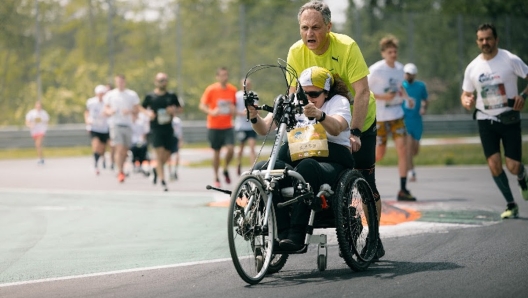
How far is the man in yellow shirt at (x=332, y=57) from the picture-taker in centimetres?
832

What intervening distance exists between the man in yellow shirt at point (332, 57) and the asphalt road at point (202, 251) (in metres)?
0.82

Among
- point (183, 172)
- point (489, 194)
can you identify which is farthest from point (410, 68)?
point (183, 172)

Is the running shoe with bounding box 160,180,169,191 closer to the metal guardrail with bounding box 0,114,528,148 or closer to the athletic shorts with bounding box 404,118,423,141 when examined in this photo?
the athletic shorts with bounding box 404,118,423,141

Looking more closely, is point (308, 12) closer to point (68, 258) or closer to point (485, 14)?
point (68, 258)

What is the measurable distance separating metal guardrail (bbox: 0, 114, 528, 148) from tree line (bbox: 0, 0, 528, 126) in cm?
42

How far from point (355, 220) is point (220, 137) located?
11.6 meters

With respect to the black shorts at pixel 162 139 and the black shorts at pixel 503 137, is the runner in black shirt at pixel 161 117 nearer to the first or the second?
the black shorts at pixel 162 139

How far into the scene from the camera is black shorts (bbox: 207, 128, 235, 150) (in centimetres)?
1944

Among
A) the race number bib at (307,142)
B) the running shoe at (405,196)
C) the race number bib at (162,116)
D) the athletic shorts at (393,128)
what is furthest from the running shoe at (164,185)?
the race number bib at (307,142)

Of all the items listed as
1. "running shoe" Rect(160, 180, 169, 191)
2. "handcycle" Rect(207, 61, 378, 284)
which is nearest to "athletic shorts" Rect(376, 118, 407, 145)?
"running shoe" Rect(160, 180, 169, 191)

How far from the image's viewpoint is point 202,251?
31.6 ft

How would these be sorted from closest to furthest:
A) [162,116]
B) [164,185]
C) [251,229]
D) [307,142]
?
[251,229], [307,142], [164,185], [162,116]

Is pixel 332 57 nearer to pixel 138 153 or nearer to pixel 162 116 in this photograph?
pixel 162 116

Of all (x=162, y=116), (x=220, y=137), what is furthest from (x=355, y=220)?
(x=220, y=137)
